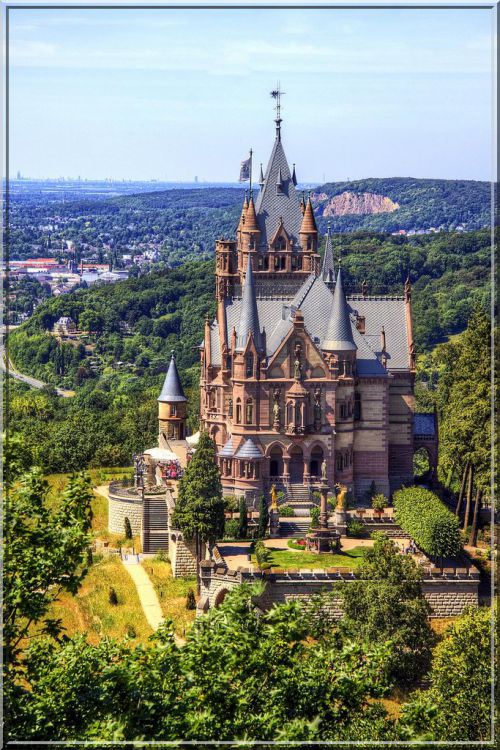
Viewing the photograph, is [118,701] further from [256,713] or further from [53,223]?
[53,223]

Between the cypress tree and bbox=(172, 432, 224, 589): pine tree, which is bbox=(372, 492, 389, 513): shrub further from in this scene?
bbox=(172, 432, 224, 589): pine tree

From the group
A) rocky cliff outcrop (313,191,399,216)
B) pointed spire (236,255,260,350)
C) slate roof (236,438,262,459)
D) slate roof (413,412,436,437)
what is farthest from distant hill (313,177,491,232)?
slate roof (236,438,262,459)

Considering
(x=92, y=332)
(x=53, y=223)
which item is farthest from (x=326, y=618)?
(x=53, y=223)

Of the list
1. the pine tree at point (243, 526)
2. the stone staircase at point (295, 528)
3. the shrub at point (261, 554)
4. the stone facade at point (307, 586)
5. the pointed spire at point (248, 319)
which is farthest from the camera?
the pointed spire at point (248, 319)

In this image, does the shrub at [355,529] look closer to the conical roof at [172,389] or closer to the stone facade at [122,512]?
the stone facade at [122,512]

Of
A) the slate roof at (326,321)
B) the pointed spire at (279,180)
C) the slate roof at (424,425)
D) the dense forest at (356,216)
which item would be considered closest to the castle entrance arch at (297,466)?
the slate roof at (326,321)

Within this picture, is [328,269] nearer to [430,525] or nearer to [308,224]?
[308,224]

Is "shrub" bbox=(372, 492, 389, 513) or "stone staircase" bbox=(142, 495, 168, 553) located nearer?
"shrub" bbox=(372, 492, 389, 513)
